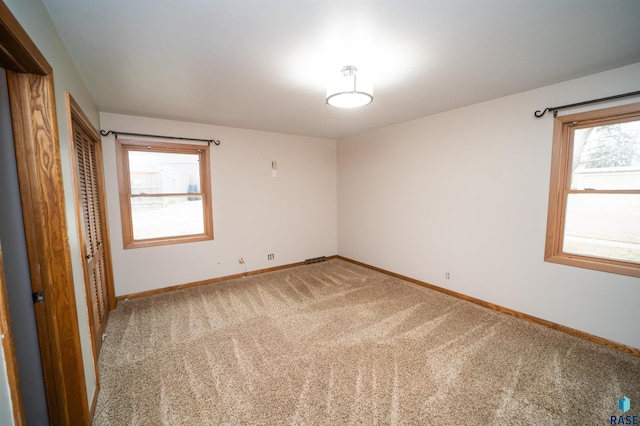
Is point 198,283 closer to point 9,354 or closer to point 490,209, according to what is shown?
point 9,354

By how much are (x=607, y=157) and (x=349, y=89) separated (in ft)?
8.42

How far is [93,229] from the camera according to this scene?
270 centimetres

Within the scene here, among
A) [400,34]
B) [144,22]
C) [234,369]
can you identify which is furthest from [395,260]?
[144,22]

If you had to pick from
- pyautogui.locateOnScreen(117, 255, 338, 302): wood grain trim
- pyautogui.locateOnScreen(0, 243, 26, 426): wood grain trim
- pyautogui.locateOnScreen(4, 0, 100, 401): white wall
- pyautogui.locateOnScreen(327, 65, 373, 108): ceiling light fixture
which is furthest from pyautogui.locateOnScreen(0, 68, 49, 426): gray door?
pyautogui.locateOnScreen(117, 255, 338, 302): wood grain trim

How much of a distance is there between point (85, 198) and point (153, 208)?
55.3 inches

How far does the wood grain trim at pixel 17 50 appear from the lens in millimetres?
989

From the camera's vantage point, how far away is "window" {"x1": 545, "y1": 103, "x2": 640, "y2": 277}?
234 cm

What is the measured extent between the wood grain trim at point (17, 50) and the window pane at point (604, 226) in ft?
13.6

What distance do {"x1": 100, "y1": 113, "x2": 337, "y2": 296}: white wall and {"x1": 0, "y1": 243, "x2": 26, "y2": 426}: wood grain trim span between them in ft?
9.64

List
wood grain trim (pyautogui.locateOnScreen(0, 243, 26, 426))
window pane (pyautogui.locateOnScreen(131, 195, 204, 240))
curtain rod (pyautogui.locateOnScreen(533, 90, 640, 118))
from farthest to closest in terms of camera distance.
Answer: window pane (pyautogui.locateOnScreen(131, 195, 204, 240)) < curtain rod (pyautogui.locateOnScreen(533, 90, 640, 118)) < wood grain trim (pyautogui.locateOnScreen(0, 243, 26, 426))

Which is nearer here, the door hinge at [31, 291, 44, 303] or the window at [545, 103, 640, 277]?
the door hinge at [31, 291, 44, 303]

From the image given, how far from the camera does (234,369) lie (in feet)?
7.13

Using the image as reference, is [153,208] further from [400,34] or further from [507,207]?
[507,207]

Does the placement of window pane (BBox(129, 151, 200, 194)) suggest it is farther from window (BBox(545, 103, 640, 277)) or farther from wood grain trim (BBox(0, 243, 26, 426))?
window (BBox(545, 103, 640, 277))
